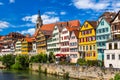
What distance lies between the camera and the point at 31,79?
6919cm

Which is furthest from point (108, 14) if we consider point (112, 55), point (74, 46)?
point (112, 55)

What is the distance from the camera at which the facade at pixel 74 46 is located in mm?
87500

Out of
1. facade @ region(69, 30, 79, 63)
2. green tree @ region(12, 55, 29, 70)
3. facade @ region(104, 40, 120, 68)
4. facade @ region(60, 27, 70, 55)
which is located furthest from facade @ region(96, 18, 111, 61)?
green tree @ region(12, 55, 29, 70)

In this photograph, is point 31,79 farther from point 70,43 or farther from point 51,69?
point 70,43

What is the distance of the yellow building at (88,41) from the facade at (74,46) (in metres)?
2.28

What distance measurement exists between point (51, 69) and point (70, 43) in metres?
14.2

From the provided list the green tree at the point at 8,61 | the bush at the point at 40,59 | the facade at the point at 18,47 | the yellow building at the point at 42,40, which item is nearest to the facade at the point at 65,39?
the bush at the point at 40,59

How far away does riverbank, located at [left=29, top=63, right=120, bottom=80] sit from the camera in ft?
180

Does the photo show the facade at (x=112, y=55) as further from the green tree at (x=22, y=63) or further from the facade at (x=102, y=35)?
the green tree at (x=22, y=63)

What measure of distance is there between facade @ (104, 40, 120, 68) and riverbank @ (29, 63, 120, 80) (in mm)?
4112

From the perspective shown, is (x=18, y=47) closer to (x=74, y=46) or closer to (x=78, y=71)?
(x=74, y=46)

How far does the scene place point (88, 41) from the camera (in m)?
81.1

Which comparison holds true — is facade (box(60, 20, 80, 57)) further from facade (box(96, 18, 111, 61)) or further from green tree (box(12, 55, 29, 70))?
facade (box(96, 18, 111, 61))

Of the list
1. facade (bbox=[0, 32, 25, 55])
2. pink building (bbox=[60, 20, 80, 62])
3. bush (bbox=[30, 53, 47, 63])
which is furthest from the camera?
facade (bbox=[0, 32, 25, 55])
